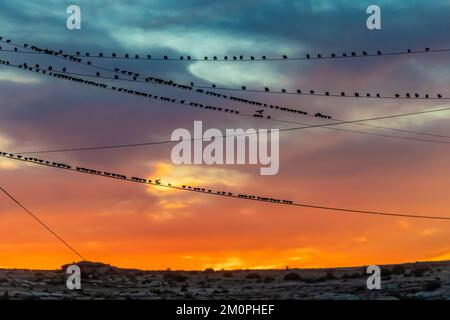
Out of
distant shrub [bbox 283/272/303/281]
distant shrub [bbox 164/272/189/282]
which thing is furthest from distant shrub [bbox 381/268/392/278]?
distant shrub [bbox 164/272/189/282]

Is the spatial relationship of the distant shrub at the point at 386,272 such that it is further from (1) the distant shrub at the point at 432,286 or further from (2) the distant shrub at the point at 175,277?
(2) the distant shrub at the point at 175,277

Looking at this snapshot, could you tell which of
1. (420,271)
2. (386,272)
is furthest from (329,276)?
(420,271)

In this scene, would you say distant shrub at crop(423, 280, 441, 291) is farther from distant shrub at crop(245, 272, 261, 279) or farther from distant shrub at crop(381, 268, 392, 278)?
distant shrub at crop(245, 272, 261, 279)

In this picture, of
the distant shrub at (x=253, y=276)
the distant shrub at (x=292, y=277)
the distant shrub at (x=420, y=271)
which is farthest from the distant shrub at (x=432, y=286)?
the distant shrub at (x=253, y=276)

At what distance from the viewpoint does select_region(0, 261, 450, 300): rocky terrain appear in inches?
2596

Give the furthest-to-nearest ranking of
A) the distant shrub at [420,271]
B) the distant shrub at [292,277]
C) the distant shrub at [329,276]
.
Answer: the distant shrub at [292,277] → the distant shrub at [329,276] → the distant shrub at [420,271]

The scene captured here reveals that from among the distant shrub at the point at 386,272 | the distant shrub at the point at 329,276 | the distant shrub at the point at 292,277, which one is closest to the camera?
the distant shrub at the point at 386,272

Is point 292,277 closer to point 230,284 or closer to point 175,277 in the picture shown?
point 230,284

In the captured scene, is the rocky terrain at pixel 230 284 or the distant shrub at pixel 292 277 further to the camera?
the distant shrub at pixel 292 277

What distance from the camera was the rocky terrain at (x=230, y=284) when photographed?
6594 centimetres

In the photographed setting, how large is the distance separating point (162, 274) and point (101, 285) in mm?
16129

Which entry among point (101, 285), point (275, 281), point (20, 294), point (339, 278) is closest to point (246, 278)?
point (275, 281)
